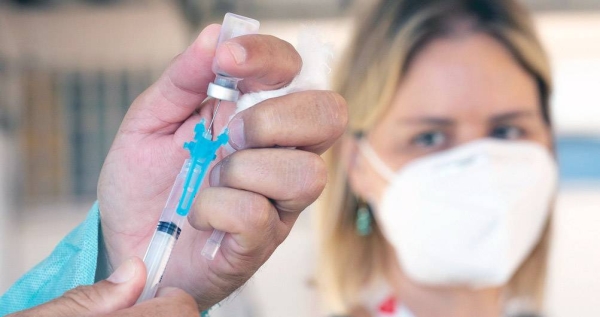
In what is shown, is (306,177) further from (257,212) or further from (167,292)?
(167,292)

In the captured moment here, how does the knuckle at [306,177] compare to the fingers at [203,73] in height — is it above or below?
below

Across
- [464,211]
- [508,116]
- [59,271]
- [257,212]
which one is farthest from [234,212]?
[508,116]

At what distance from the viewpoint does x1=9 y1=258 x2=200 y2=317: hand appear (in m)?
0.48

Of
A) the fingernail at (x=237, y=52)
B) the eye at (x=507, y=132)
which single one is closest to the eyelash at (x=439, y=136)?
the eye at (x=507, y=132)

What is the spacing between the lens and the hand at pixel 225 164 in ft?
1.94

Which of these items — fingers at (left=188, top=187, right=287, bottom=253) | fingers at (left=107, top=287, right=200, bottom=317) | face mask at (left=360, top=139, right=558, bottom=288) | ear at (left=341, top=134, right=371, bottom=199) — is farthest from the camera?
ear at (left=341, top=134, right=371, bottom=199)

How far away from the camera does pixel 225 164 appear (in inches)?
23.8

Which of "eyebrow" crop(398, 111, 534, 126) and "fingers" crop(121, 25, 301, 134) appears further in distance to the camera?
"eyebrow" crop(398, 111, 534, 126)

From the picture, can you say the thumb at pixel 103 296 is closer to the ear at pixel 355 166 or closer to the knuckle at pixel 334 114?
the knuckle at pixel 334 114

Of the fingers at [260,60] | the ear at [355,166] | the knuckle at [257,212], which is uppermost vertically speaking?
the fingers at [260,60]

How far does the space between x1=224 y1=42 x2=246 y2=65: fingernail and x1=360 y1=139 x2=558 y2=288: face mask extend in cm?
97

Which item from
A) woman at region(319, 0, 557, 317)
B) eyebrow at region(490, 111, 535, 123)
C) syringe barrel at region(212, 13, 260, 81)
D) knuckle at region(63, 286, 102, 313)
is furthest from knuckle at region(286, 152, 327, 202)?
eyebrow at region(490, 111, 535, 123)

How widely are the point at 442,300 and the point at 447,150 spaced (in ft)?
1.39

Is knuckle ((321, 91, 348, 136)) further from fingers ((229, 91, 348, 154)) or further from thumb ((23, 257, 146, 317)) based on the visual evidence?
thumb ((23, 257, 146, 317))
